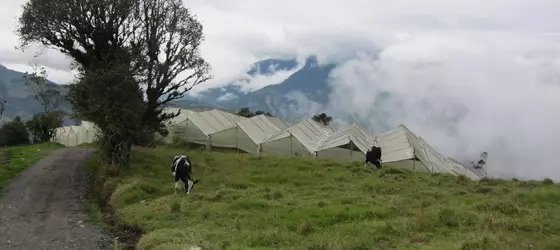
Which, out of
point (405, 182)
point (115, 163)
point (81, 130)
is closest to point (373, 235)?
point (405, 182)

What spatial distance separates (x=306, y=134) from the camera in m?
43.8

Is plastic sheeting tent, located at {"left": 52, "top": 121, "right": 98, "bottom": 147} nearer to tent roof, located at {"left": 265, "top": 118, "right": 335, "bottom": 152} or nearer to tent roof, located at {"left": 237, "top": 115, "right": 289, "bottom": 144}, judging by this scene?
tent roof, located at {"left": 237, "top": 115, "right": 289, "bottom": 144}

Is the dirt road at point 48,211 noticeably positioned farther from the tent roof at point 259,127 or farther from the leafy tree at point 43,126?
the leafy tree at point 43,126

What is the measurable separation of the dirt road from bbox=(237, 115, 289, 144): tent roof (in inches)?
639

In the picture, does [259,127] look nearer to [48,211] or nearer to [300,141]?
[300,141]

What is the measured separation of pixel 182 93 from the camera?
115ft

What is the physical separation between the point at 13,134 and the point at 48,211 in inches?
1793

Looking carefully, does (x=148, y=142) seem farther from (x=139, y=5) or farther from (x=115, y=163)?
(x=139, y=5)

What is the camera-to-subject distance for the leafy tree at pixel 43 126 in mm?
58125

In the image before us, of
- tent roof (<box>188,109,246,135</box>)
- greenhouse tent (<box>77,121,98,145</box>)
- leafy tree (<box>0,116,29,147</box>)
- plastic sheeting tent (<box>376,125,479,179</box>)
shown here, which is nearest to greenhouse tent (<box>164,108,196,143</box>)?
tent roof (<box>188,109,246,135</box>)

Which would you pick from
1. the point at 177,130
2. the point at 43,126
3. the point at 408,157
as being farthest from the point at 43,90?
the point at 408,157

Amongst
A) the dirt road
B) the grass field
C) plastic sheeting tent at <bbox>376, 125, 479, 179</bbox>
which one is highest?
plastic sheeting tent at <bbox>376, 125, 479, 179</bbox>

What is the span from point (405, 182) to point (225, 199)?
9664mm

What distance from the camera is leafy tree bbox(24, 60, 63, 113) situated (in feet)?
189
